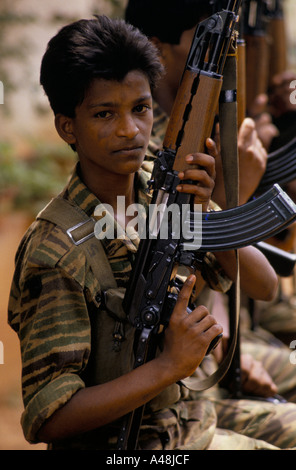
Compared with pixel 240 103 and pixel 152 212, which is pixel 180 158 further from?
pixel 240 103

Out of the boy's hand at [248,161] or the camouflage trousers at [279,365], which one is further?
the camouflage trousers at [279,365]

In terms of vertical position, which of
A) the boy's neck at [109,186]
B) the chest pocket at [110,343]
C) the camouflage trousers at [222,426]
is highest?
the boy's neck at [109,186]

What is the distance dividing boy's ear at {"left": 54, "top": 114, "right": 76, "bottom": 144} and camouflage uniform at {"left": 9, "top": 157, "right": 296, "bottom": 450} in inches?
4.0

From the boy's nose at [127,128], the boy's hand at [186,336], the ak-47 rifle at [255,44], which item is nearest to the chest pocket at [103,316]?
the boy's hand at [186,336]

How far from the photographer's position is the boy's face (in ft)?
4.67

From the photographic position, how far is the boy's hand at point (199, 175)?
4.76 ft

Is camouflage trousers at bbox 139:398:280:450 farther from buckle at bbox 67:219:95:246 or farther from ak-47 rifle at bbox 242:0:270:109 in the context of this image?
ak-47 rifle at bbox 242:0:270:109

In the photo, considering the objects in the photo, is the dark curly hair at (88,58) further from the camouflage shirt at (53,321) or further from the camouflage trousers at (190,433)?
the camouflage trousers at (190,433)

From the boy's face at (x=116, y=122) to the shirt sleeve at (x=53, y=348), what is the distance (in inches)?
12.1

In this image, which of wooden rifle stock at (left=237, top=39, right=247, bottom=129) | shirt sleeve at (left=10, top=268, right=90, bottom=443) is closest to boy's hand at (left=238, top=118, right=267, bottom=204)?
wooden rifle stock at (left=237, top=39, right=247, bottom=129)

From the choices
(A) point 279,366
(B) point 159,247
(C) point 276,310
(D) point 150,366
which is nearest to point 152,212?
(B) point 159,247

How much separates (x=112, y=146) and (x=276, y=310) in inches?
77.7

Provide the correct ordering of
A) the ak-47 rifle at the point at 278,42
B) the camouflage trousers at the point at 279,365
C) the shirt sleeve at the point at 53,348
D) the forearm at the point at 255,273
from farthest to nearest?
the ak-47 rifle at the point at 278,42 < the camouflage trousers at the point at 279,365 < the forearm at the point at 255,273 < the shirt sleeve at the point at 53,348

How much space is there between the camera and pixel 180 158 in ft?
4.84
